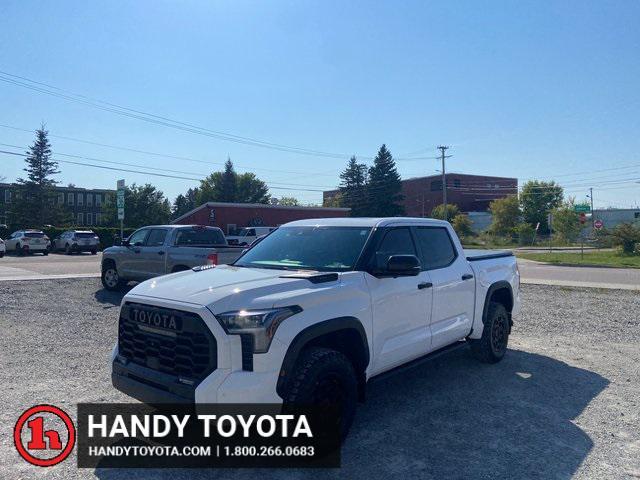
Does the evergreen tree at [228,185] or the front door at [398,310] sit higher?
A: the evergreen tree at [228,185]

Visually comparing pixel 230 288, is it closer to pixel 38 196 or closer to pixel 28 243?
pixel 28 243

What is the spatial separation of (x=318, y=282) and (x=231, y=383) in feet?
3.53

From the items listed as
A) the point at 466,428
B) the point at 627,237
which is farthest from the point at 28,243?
the point at 627,237

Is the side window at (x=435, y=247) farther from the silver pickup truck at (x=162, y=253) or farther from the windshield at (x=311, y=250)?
the silver pickup truck at (x=162, y=253)

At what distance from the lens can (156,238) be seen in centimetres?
1270

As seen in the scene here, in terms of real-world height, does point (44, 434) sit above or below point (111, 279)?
below

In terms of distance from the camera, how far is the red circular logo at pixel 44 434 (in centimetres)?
390

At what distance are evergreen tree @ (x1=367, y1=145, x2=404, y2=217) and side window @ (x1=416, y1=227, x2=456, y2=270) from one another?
61382mm

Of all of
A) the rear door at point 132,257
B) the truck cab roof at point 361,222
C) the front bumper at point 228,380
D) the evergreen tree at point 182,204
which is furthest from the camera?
the evergreen tree at point 182,204

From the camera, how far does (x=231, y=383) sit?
335cm

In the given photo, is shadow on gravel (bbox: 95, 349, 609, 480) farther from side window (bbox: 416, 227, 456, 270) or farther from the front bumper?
side window (bbox: 416, 227, 456, 270)

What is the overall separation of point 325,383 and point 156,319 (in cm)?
135

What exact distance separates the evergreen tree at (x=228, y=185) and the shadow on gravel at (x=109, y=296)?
6981cm

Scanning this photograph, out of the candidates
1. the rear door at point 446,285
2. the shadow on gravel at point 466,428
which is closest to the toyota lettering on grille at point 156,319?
the shadow on gravel at point 466,428
